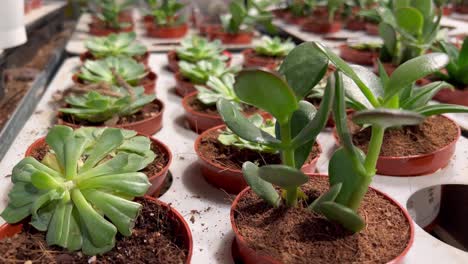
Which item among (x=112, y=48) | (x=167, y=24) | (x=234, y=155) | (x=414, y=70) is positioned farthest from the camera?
(x=167, y=24)

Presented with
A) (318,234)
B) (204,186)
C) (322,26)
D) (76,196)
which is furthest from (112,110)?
(322,26)

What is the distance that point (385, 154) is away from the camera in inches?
46.9

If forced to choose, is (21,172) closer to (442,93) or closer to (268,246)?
(268,246)

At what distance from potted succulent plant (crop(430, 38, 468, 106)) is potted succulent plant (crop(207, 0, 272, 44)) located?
3.44 feet

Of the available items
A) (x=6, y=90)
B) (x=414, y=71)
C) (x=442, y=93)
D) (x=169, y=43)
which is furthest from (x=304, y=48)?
A: (x=169, y=43)

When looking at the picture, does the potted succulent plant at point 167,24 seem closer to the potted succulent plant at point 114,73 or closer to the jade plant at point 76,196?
the potted succulent plant at point 114,73

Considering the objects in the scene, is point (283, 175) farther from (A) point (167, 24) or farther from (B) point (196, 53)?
(A) point (167, 24)

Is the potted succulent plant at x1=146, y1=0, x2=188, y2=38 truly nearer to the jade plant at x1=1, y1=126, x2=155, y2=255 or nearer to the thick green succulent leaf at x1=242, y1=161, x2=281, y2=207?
the jade plant at x1=1, y1=126, x2=155, y2=255

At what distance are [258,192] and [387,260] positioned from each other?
243 mm

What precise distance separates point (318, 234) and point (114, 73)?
104 cm

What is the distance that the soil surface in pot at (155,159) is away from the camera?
1065 mm

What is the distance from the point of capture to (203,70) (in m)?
1.68

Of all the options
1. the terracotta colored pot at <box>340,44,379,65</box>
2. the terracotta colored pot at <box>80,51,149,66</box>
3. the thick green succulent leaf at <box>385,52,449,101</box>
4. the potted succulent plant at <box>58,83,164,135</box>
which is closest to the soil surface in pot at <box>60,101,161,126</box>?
the potted succulent plant at <box>58,83,164,135</box>

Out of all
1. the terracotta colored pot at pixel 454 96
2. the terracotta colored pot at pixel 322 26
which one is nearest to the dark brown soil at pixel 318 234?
the terracotta colored pot at pixel 454 96
